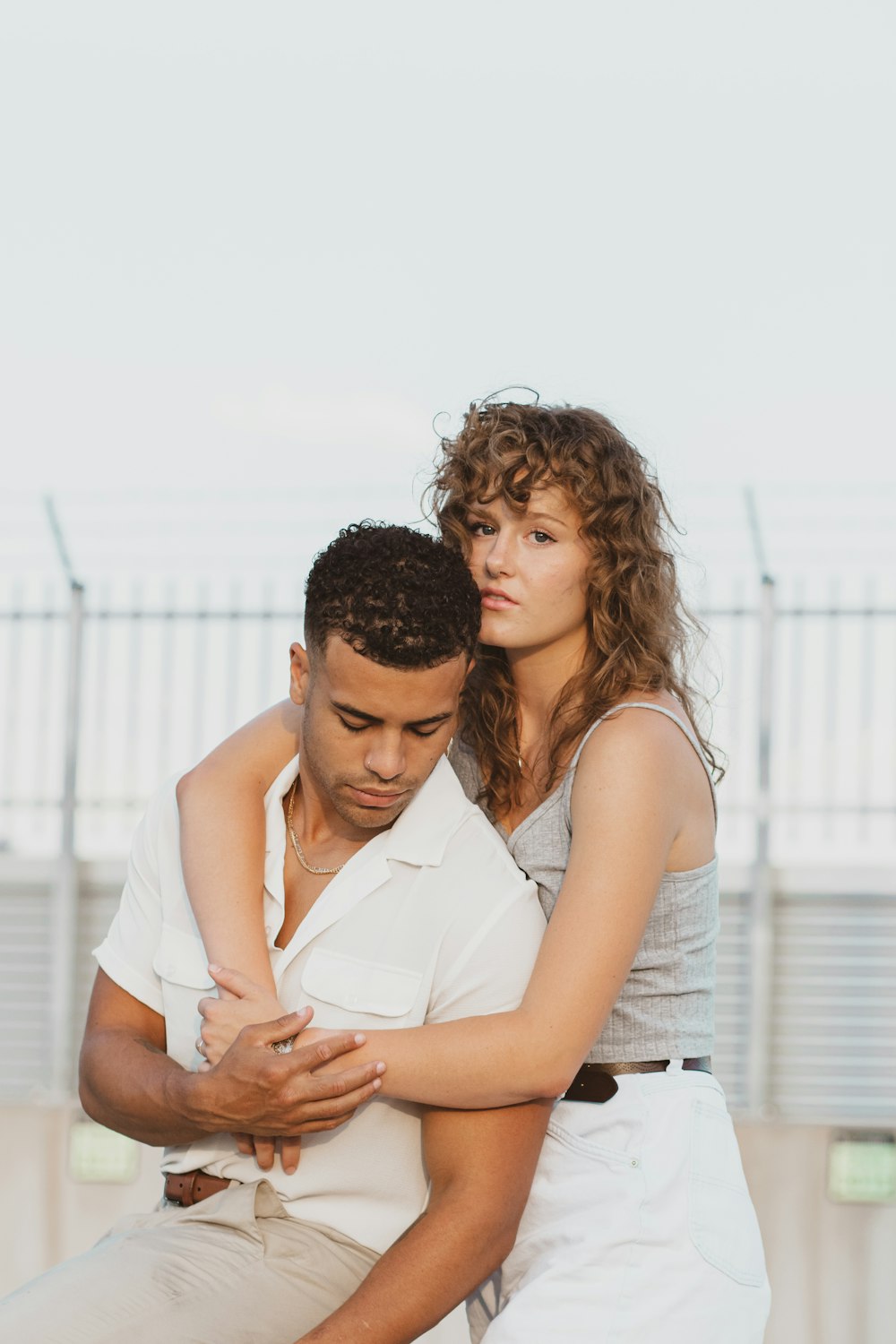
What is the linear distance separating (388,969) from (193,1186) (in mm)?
479

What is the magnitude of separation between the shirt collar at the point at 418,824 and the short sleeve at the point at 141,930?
0.23 m

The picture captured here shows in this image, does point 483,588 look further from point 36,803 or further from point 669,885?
point 36,803

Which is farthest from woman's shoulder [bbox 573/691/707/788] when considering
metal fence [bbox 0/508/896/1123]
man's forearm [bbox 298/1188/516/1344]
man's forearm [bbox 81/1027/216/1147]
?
metal fence [bbox 0/508/896/1123]

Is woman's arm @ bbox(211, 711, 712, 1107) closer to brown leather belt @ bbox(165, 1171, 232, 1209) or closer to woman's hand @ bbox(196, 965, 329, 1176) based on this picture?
woman's hand @ bbox(196, 965, 329, 1176)

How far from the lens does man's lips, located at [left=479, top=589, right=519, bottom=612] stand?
8.95ft

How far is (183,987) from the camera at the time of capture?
2.62m

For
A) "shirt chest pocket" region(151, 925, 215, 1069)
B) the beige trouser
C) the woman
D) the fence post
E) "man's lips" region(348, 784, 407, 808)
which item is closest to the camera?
the beige trouser

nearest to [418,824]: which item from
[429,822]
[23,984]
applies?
[429,822]

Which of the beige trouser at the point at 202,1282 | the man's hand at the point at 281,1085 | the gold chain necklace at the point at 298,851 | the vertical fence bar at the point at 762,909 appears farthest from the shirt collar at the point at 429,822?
the vertical fence bar at the point at 762,909

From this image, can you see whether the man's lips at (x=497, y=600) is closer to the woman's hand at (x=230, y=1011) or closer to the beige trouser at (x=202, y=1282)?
the woman's hand at (x=230, y=1011)

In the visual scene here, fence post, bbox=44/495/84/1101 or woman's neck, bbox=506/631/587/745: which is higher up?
woman's neck, bbox=506/631/587/745

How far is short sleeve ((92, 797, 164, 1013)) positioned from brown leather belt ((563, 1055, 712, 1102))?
72 cm

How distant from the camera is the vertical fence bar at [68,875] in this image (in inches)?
258

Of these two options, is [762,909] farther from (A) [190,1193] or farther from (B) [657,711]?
(A) [190,1193]
